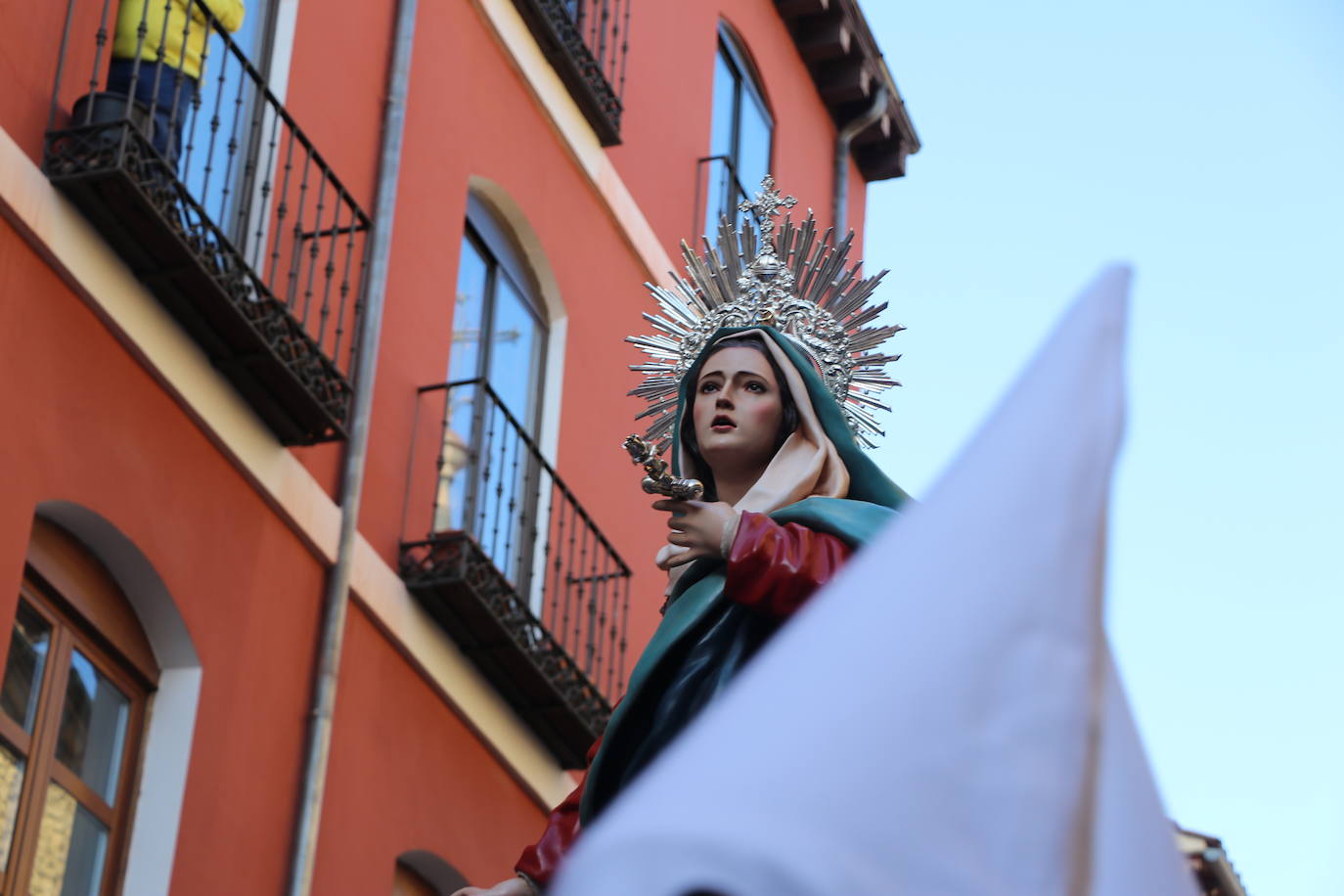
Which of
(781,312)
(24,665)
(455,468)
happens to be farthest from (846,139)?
(781,312)

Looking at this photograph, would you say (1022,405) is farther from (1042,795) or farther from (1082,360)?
(1042,795)

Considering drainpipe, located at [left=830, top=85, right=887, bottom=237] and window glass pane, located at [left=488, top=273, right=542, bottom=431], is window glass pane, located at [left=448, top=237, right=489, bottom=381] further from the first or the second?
drainpipe, located at [left=830, top=85, right=887, bottom=237]

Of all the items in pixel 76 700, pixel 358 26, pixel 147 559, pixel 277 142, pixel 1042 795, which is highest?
pixel 358 26

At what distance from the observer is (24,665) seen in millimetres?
8227

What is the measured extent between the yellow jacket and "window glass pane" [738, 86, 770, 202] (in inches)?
277

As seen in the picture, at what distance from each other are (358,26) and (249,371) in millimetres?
2337

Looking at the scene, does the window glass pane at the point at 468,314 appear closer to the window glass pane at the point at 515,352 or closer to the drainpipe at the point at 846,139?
the window glass pane at the point at 515,352

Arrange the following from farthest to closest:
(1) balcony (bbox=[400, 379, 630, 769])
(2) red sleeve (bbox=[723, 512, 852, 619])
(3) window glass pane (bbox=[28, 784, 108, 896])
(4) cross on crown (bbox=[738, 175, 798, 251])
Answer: (1) balcony (bbox=[400, 379, 630, 769]), (3) window glass pane (bbox=[28, 784, 108, 896]), (4) cross on crown (bbox=[738, 175, 798, 251]), (2) red sleeve (bbox=[723, 512, 852, 619])

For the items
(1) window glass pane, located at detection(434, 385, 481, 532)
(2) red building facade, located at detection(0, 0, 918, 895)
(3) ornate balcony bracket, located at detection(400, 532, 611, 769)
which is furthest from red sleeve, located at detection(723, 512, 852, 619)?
(1) window glass pane, located at detection(434, 385, 481, 532)

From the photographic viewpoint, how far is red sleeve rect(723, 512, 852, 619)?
4.54 m

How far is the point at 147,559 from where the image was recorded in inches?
344

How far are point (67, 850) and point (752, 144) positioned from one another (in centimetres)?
911

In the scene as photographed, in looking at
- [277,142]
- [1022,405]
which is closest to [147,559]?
[277,142]

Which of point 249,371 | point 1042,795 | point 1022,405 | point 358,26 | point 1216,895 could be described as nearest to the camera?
point 1042,795
